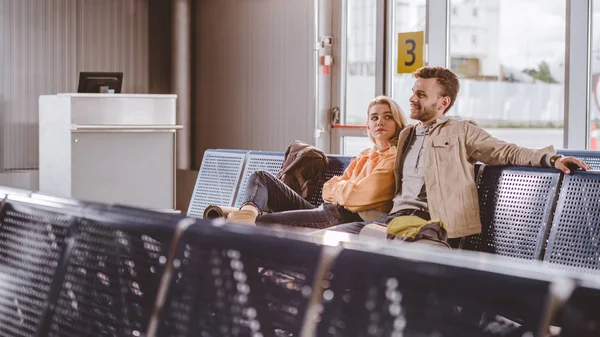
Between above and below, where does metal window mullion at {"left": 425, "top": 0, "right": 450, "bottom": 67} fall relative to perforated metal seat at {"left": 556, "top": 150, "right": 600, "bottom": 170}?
above

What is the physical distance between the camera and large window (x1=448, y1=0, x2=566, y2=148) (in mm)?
6953

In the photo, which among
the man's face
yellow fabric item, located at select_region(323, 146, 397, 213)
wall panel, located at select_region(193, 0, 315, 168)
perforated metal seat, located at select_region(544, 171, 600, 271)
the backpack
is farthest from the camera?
wall panel, located at select_region(193, 0, 315, 168)

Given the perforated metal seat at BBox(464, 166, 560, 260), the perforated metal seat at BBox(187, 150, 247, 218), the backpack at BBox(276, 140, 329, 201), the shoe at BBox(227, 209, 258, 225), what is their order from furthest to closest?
the perforated metal seat at BBox(187, 150, 247, 218), the backpack at BBox(276, 140, 329, 201), the shoe at BBox(227, 209, 258, 225), the perforated metal seat at BBox(464, 166, 560, 260)

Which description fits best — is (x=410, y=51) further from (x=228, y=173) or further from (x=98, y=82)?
(x=98, y=82)

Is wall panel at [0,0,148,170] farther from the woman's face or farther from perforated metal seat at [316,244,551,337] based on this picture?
perforated metal seat at [316,244,551,337]

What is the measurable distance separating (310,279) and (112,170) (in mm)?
7578

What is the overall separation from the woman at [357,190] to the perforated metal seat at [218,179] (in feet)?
3.47

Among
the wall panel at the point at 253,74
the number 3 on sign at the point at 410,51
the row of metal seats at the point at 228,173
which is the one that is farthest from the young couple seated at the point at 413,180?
the wall panel at the point at 253,74

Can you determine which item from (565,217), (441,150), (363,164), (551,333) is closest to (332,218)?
(363,164)

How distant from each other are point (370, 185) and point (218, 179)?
7.01 feet

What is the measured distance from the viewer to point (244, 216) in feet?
16.9

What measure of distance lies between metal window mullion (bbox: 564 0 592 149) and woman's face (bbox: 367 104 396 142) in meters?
2.26

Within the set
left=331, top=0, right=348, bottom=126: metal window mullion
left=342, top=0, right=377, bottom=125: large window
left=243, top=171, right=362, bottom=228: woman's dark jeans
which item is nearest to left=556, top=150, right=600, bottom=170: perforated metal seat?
left=243, top=171, right=362, bottom=228: woman's dark jeans

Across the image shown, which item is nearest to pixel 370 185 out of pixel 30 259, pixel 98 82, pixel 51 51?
pixel 30 259
